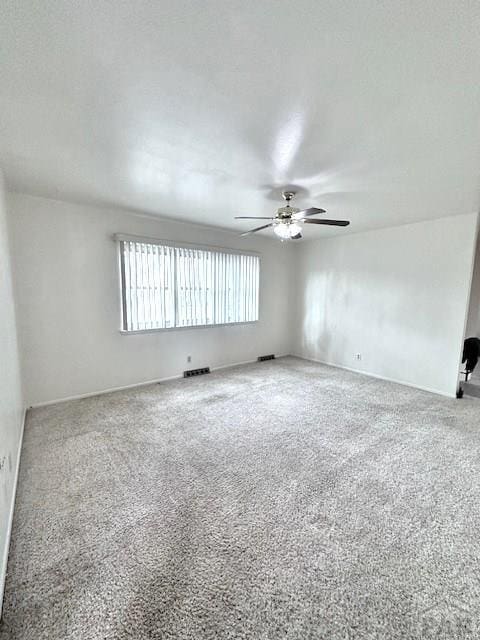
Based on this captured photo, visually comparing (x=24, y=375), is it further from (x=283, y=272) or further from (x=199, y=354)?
(x=283, y=272)

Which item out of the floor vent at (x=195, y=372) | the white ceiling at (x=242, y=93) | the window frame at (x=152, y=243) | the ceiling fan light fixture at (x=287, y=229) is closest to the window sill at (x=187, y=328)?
the window frame at (x=152, y=243)

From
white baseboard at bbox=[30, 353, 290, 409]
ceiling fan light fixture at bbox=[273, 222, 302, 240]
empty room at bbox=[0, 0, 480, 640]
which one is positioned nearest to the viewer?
empty room at bbox=[0, 0, 480, 640]

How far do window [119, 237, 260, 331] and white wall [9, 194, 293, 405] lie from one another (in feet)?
0.60

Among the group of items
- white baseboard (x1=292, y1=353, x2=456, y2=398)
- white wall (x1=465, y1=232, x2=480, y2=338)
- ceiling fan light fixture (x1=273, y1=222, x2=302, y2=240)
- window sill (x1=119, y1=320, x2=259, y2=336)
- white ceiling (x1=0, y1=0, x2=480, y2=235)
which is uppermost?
white ceiling (x1=0, y1=0, x2=480, y2=235)

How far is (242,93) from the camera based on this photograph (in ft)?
4.90

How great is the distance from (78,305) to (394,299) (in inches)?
189

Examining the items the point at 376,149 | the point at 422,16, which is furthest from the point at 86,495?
the point at 376,149

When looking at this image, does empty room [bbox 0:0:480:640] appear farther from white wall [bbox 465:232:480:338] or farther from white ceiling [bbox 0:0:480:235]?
white wall [bbox 465:232:480:338]

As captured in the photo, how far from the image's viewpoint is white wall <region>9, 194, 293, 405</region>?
3.24m

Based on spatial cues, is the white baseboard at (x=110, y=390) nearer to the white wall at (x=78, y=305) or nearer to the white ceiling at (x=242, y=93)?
the white wall at (x=78, y=305)

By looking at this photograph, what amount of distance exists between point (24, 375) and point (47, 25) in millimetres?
3379

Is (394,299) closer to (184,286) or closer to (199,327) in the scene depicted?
(199,327)

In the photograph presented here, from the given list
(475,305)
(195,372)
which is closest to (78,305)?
(195,372)

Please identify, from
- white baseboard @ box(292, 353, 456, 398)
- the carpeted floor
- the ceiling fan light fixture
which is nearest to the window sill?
the carpeted floor
